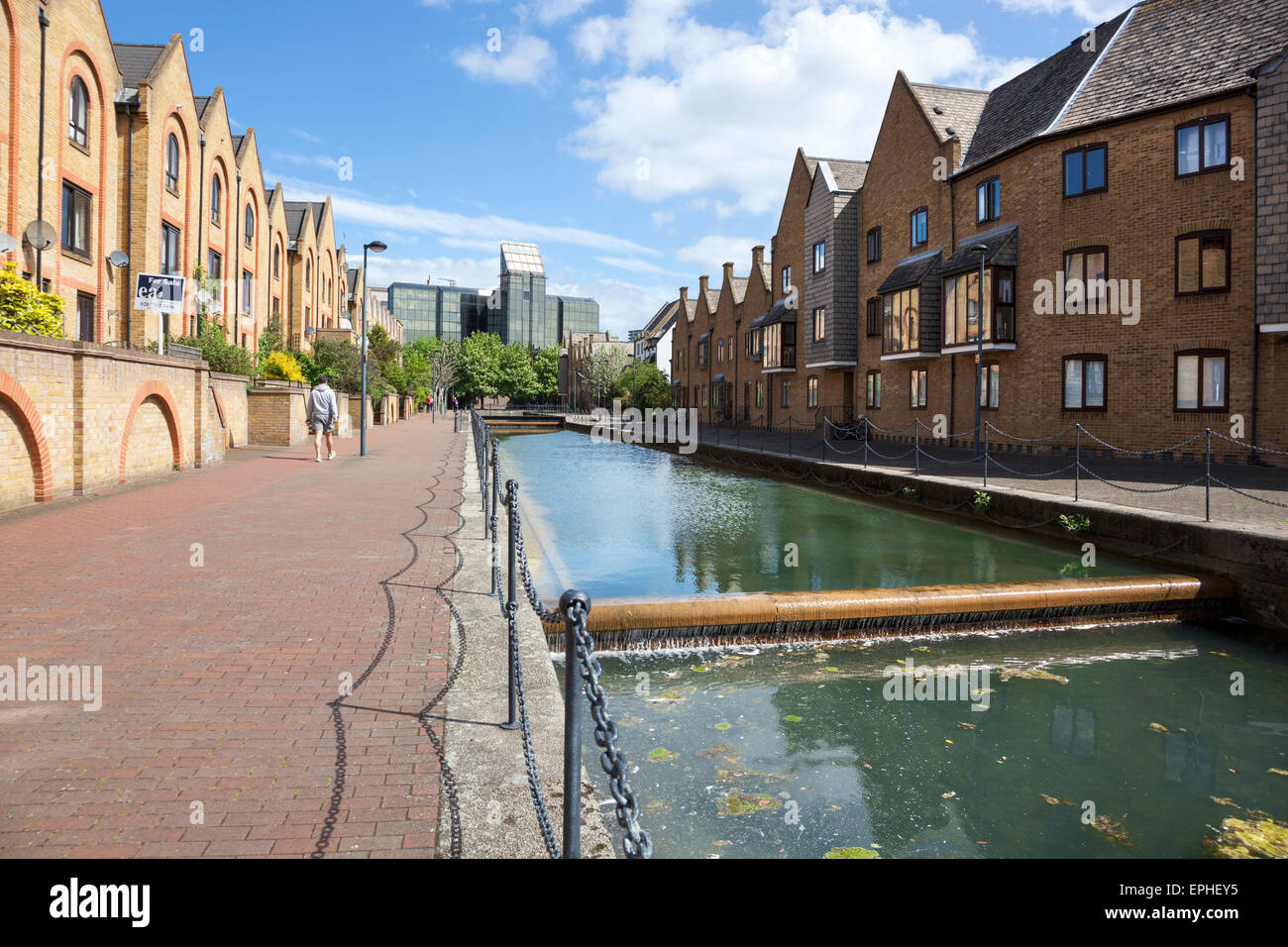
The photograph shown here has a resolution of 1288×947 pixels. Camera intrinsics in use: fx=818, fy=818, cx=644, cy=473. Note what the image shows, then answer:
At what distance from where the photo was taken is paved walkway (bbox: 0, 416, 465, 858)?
327cm

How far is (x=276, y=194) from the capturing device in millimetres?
44469

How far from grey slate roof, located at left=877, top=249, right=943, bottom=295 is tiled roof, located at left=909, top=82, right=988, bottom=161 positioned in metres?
3.54

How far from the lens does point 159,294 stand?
1798 centimetres

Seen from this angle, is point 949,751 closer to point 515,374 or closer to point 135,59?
point 135,59

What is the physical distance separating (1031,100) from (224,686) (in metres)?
28.1

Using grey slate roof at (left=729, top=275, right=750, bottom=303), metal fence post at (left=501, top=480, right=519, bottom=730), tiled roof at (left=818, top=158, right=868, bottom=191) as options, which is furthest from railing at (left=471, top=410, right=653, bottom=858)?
grey slate roof at (left=729, top=275, right=750, bottom=303)

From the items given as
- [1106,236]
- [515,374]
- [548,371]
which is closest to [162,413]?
[1106,236]

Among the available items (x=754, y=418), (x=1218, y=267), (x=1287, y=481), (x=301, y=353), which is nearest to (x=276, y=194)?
(x=301, y=353)

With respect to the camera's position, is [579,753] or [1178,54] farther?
[1178,54]

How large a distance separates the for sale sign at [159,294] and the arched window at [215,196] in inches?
681

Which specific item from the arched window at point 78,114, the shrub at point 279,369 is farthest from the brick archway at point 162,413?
the arched window at point 78,114

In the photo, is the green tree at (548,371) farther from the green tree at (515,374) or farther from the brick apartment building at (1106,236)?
the brick apartment building at (1106,236)
